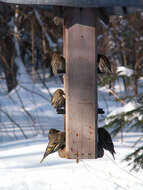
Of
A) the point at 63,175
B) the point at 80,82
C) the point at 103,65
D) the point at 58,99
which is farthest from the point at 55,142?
the point at 63,175

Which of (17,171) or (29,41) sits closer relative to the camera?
(17,171)

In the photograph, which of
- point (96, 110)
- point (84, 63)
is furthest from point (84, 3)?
point (96, 110)

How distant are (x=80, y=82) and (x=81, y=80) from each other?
13 millimetres

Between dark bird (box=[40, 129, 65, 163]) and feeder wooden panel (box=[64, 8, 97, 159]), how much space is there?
0.23ft

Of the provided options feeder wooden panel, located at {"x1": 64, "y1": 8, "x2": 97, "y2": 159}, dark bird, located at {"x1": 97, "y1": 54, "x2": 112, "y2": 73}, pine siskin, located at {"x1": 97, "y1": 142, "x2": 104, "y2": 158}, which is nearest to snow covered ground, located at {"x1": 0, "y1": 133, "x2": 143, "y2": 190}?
pine siskin, located at {"x1": 97, "y1": 142, "x2": 104, "y2": 158}

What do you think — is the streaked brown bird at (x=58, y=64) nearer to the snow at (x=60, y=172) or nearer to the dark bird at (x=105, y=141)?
the dark bird at (x=105, y=141)

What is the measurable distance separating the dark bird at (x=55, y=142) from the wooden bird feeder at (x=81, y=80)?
7cm

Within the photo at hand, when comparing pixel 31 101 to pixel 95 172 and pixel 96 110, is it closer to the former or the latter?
pixel 95 172

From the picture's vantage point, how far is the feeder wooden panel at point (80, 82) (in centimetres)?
220

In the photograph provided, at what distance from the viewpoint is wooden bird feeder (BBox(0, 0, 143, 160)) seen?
2.20 m

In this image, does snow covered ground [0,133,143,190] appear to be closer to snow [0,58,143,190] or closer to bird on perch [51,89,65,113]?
snow [0,58,143,190]

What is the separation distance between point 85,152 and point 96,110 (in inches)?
8.9

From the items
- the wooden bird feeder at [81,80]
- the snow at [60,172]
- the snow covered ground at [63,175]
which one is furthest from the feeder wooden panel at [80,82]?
the snow covered ground at [63,175]

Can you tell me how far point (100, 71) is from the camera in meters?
2.27
